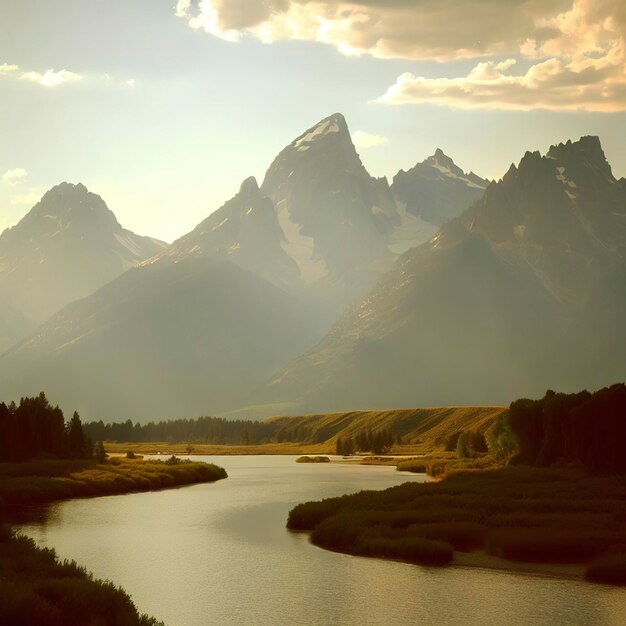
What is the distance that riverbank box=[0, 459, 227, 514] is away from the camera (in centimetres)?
10881

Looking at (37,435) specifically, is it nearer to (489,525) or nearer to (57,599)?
(489,525)

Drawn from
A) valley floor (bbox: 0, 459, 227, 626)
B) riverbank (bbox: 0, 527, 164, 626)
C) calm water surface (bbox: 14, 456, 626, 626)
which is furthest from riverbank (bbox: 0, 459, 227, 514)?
riverbank (bbox: 0, 527, 164, 626)

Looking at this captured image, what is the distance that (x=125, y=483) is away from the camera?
12925cm

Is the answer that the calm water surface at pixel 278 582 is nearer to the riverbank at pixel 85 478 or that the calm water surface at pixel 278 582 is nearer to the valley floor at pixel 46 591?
the valley floor at pixel 46 591

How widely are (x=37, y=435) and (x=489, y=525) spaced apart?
93092 millimetres

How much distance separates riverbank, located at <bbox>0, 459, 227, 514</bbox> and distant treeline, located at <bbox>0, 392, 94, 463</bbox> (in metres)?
4.68

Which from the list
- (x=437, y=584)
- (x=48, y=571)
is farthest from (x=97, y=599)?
(x=437, y=584)

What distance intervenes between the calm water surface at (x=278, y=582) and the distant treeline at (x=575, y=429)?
1575 inches

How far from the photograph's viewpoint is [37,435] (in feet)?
480

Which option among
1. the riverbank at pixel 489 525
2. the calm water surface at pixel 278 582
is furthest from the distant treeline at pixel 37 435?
the riverbank at pixel 489 525

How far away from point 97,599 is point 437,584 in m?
21.4

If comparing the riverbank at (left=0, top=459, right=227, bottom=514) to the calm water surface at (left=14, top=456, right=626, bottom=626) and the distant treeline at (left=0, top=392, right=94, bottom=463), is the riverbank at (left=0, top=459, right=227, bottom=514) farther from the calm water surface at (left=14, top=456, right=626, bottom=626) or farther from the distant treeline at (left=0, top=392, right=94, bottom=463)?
the calm water surface at (left=14, top=456, right=626, bottom=626)

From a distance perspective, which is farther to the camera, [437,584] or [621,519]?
[621,519]

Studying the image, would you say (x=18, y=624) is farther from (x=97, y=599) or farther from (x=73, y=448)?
(x=73, y=448)
